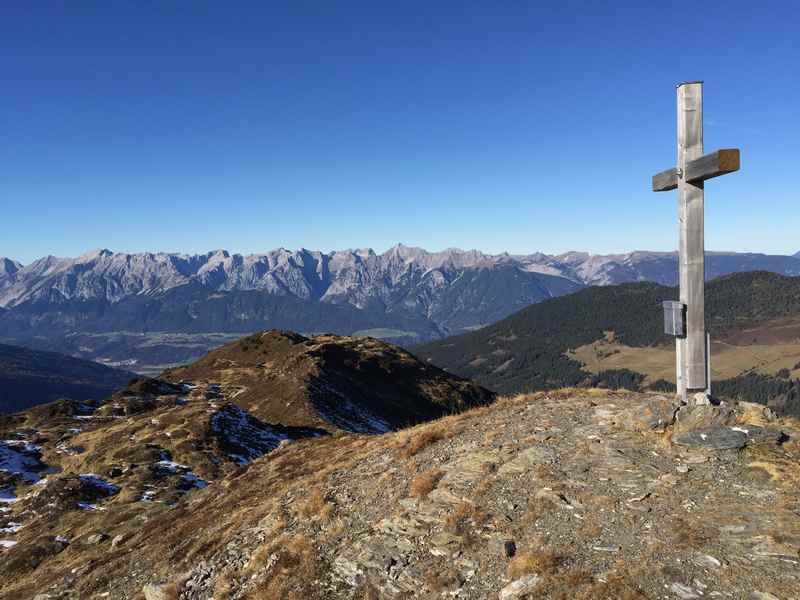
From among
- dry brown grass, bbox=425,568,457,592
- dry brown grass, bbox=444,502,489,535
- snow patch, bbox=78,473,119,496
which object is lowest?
snow patch, bbox=78,473,119,496

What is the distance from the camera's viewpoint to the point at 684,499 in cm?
1288

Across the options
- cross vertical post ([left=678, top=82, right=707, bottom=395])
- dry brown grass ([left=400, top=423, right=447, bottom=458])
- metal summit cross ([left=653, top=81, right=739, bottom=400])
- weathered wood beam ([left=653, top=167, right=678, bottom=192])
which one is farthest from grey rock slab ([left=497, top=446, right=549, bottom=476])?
weathered wood beam ([left=653, top=167, right=678, bottom=192])

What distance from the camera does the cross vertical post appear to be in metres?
15.8

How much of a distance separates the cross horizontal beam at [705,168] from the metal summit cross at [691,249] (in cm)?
4

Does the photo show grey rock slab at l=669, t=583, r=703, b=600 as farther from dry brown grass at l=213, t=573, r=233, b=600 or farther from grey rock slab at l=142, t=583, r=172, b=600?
grey rock slab at l=142, t=583, r=172, b=600

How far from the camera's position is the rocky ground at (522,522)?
36.1 feet

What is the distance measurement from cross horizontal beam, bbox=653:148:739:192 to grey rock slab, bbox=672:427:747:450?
7552mm

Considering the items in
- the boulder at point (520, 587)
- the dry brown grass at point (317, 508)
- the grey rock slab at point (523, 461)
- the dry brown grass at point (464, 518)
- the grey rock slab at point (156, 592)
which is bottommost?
the grey rock slab at point (156, 592)

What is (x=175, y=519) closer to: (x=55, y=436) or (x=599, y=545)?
(x=599, y=545)

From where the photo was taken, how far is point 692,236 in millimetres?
16031

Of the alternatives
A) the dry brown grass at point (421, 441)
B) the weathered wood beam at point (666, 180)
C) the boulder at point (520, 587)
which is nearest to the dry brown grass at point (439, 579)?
the boulder at point (520, 587)

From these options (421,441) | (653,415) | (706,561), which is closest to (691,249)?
(653,415)

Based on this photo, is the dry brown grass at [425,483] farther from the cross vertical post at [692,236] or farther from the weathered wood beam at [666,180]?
the weathered wood beam at [666,180]

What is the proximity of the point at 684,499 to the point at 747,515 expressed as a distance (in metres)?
1.34
